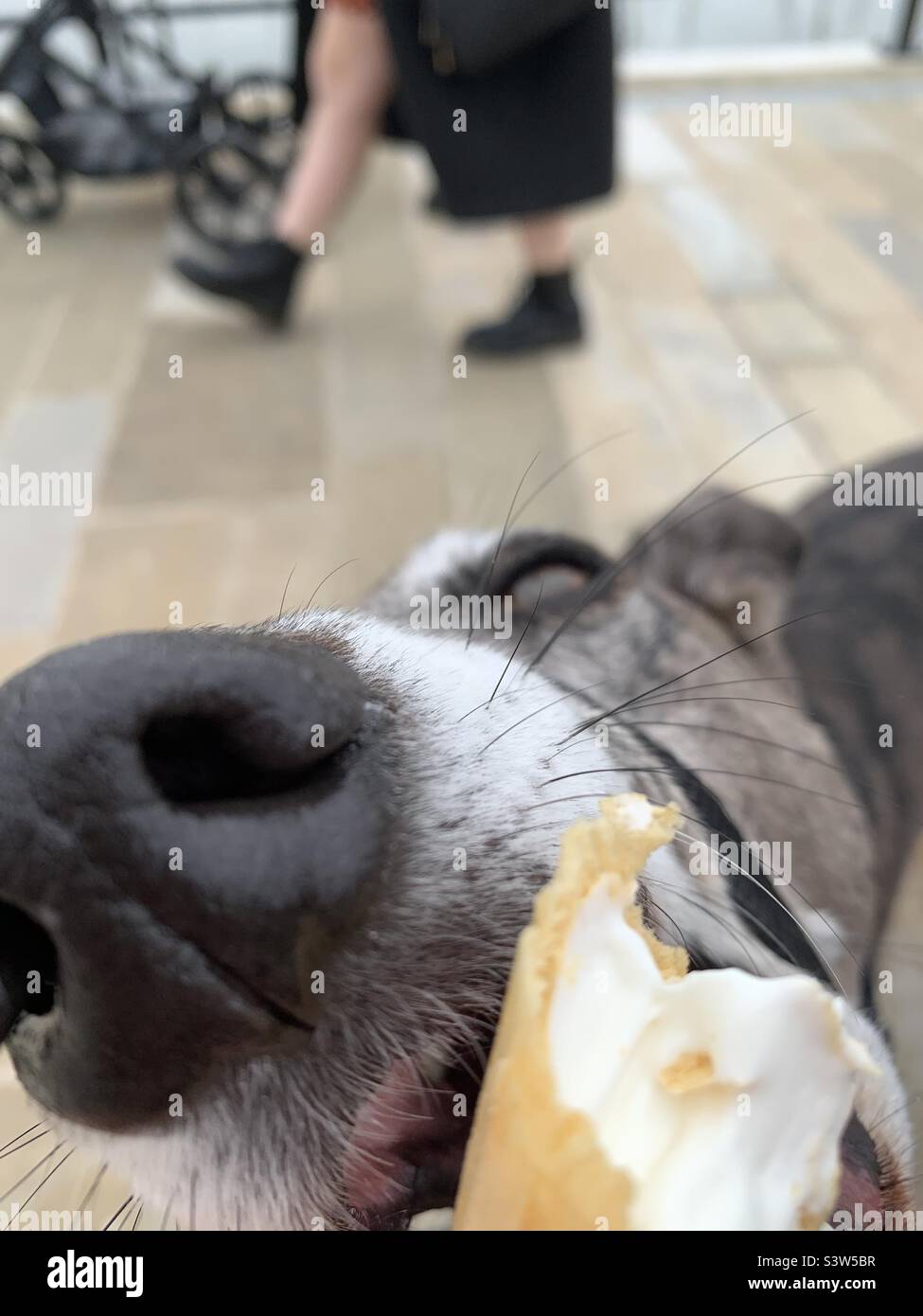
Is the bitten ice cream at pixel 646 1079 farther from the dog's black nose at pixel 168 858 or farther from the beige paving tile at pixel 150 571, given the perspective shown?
the beige paving tile at pixel 150 571

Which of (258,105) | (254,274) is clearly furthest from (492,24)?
(258,105)

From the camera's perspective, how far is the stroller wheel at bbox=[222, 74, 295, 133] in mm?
5227

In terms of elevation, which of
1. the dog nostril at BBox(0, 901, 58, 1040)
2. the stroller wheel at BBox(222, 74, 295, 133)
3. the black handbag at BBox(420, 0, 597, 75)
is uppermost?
the black handbag at BBox(420, 0, 597, 75)

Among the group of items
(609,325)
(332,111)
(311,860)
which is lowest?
(609,325)

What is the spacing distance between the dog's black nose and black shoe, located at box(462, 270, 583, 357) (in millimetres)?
3518

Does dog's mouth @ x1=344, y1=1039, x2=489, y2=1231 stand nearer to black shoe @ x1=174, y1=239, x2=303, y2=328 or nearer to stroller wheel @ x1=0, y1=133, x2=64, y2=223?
black shoe @ x1=174, y1=239, x2=303, y2=328

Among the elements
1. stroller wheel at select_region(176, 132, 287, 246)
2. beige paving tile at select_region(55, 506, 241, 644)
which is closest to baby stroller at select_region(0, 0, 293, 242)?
stroller wheel at select_region(176, 132, 287, 246)

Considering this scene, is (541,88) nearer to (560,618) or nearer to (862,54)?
(560,618)

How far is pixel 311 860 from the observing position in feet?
2.30

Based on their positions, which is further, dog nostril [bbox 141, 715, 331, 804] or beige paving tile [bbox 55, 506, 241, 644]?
beige paving tile [bbox 55, 506, 241, 644]

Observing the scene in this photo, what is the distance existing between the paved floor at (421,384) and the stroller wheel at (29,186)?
223 millimetres

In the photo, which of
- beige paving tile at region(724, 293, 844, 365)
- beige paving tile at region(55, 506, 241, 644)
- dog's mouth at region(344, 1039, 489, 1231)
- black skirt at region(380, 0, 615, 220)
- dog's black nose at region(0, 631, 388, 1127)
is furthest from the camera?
beige paving tile at region(724, 293, 844, 365)
